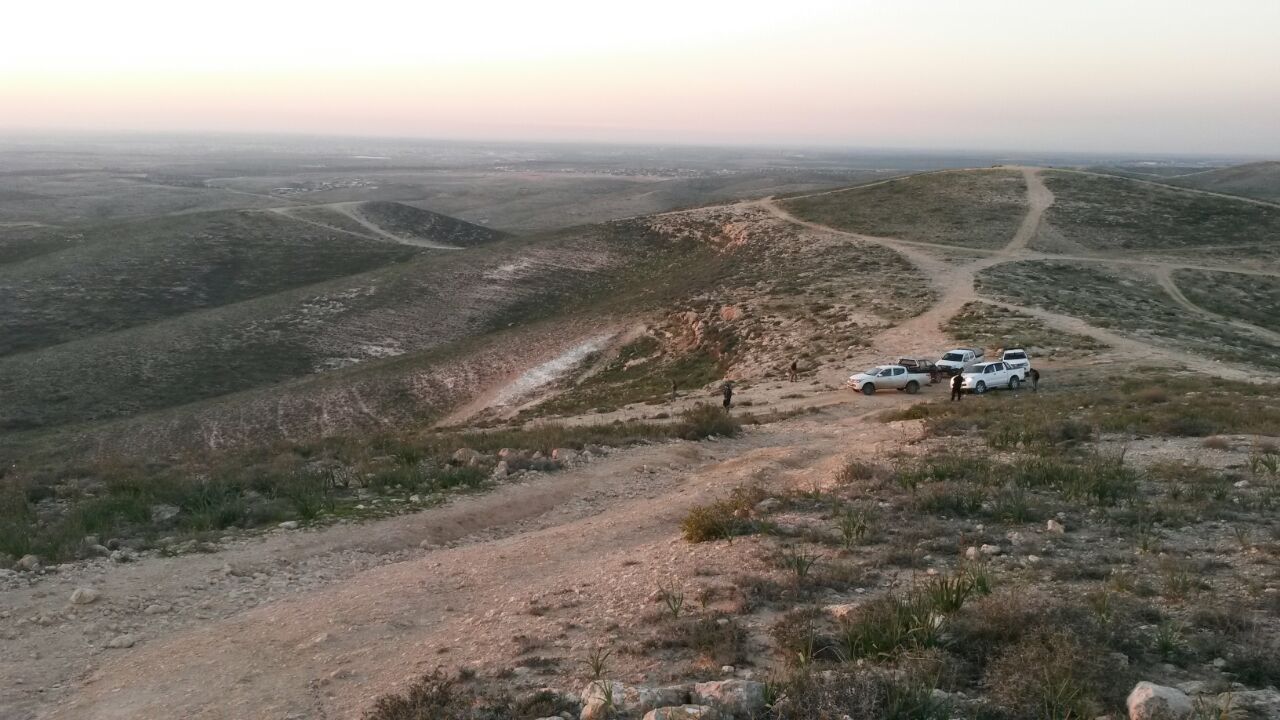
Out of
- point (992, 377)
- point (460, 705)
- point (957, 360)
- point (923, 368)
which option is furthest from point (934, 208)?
point (460, 705)

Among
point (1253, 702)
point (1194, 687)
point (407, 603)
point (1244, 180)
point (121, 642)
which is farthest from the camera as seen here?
point (1244, 180)

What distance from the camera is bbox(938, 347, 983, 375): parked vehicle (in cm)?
2806

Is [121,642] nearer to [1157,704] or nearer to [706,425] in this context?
[1157,704]

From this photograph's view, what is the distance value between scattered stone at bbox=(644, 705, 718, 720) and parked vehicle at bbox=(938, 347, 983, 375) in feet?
80.5

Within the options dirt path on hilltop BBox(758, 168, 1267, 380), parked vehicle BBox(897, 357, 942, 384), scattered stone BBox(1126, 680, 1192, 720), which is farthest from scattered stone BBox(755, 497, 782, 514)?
dirt path on hilltop BBox(758, 168, 1267, 380)

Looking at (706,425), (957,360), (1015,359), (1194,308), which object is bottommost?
(706,425)

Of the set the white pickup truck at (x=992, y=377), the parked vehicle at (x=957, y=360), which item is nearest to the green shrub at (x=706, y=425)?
the white pickup truck at (x=992, y=377)

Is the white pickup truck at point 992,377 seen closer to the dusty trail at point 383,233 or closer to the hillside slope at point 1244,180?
the dusty trail at point 383,233

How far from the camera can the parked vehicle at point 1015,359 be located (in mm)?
26828

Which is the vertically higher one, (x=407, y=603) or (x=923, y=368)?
(x=407, y=603)

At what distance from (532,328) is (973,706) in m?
43.4

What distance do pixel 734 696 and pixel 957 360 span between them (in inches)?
979

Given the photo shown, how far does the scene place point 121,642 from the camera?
8984mm

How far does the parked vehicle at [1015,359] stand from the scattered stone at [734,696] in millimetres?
23860
